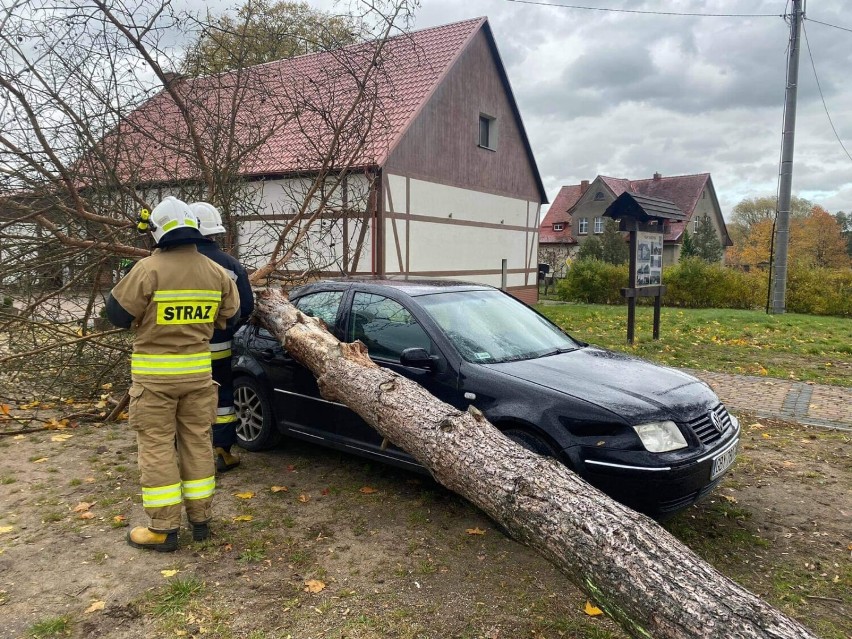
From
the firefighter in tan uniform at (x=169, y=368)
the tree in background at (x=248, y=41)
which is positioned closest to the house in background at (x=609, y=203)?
the tree in background at (x=248, y=41)

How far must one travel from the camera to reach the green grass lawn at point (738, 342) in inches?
367

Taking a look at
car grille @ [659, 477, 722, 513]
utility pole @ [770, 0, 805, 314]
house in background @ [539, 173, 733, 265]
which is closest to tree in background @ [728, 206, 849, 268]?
house in background @ [539, 173, 733, 265]

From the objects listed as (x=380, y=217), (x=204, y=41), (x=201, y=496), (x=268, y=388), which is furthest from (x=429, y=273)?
(x=201, y=496)

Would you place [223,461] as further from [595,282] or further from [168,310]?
[595,282]

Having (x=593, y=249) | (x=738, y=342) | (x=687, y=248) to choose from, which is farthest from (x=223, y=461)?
(x=687, y=248)

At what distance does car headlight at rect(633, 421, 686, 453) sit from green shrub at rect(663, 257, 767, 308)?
19.9m

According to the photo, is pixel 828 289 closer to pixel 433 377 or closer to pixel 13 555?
pixel 433 377

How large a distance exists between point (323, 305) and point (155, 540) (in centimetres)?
222

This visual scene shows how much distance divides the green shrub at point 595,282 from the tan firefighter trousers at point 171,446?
69.6 ft

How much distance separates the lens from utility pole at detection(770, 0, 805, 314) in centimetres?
1833

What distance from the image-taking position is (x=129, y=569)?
130 inches

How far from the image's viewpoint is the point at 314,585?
3150 millimetres

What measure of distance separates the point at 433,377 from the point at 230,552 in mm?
1591

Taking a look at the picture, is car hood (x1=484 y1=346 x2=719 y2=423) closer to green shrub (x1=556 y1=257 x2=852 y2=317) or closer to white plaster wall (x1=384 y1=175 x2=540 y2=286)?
white plaster wall (x1=384 y1=175 x2=540 y2=286)
